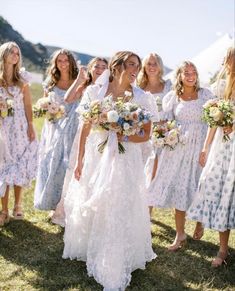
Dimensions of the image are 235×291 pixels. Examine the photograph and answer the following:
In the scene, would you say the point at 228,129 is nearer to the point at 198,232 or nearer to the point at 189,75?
the point at 189,75

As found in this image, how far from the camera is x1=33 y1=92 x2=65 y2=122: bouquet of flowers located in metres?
7.69

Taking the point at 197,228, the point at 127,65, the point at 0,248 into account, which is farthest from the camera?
the point at 197,228

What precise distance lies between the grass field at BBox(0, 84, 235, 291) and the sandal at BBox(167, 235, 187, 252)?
0.28 ft

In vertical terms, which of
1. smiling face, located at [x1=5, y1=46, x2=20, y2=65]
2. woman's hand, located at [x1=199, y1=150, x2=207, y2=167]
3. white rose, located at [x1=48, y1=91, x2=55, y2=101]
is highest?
smiling face, located at [x1=5, y1=46, x2=20, y2=65]

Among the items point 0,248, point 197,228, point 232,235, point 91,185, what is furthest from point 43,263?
point 232,235

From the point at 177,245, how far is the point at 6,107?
3.18 meters

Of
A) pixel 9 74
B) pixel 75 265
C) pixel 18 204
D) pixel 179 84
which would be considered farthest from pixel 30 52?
pixel 75 265

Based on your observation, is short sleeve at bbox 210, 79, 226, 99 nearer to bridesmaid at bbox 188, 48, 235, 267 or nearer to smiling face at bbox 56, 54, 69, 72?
bridesmaid at bbox 188, 48, 235, 267

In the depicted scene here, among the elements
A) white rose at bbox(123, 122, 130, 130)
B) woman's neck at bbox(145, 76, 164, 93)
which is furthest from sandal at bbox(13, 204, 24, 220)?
white rose at bbox(123, 122, 130, 130)

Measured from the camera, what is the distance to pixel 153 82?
825 centimetres

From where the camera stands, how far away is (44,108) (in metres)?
7.82

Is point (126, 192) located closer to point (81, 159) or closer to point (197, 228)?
point (81, 159)

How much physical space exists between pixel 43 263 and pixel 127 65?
2.73 m

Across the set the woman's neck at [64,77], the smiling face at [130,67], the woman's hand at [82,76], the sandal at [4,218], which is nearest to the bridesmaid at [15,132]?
the sandal at [4,218]
